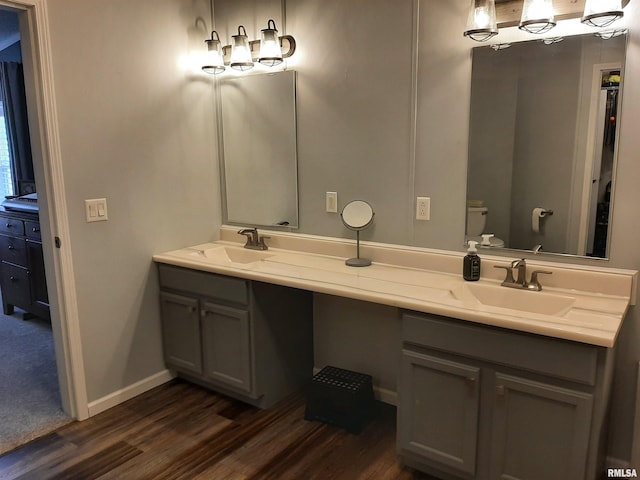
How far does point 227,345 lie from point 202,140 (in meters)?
1.26

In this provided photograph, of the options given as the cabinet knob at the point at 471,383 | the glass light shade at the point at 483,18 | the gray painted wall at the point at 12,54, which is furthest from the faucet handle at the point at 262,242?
the gray painted wall at the point at 12,54

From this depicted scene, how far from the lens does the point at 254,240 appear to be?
295 centimetres

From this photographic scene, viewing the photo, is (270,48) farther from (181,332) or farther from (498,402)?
(498,402)

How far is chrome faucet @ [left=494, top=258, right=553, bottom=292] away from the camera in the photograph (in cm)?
203

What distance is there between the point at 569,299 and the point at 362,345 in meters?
1.15

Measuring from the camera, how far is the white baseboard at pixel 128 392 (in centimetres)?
262

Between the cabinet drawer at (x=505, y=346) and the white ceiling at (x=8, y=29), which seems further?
the white ceiling at (x=8, y=29)

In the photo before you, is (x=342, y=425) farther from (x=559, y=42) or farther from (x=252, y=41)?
(x=252, y=41)

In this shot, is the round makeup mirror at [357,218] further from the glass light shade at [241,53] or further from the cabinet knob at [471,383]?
the glass light shade at [241,53]

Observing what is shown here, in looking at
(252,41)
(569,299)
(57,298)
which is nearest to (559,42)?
(569,299)

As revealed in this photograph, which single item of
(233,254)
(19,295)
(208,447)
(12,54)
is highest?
(12,54)

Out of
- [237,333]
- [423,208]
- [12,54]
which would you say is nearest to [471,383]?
[423,208]

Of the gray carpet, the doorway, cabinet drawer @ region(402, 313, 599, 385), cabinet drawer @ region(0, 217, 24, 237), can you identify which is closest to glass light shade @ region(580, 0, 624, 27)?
cabinet drawer @ region(402, 313, 599, 385)

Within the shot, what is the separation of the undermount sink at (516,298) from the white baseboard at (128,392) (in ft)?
6.03
